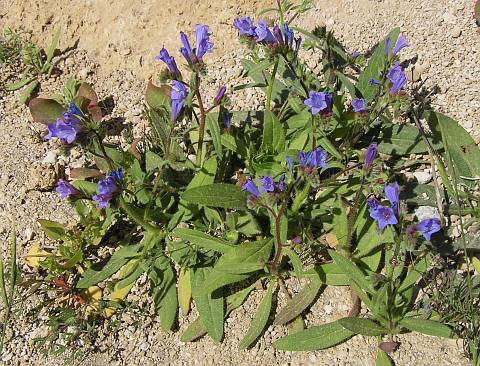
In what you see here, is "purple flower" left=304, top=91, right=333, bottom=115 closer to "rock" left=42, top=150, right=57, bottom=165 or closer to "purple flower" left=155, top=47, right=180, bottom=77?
"purple flower" left=155, top=47, right=180, bottom=77

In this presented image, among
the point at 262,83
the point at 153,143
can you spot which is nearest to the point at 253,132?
the point at 262,83

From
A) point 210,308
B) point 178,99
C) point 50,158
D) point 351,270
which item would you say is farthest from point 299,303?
point 50,158

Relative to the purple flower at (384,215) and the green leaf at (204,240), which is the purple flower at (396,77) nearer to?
the purple flower at (384,215)

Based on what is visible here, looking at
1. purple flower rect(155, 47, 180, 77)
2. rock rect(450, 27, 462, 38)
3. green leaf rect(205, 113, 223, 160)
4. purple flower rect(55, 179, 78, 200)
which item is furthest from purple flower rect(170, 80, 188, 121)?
rock rect(450, 27, 462, 38)

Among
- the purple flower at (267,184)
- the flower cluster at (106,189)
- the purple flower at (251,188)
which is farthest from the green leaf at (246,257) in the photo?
the flower cluster at (106,189)

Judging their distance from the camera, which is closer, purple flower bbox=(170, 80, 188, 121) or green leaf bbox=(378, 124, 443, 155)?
purple flower bbox=(170, 80, 188, 121)

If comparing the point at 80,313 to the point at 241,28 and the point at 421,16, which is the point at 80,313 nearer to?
the point at 241,28
